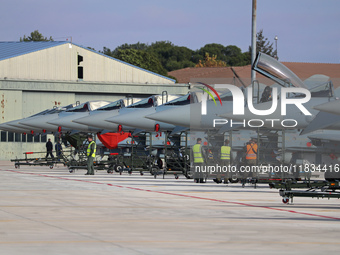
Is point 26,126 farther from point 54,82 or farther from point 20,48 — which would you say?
point 20,48

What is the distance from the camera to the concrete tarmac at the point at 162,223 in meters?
8.29

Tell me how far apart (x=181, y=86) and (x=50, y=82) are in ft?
33.1

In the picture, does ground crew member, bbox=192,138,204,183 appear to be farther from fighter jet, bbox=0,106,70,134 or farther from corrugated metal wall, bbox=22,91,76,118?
corrugated metal wall, bbox=22,91,76,118

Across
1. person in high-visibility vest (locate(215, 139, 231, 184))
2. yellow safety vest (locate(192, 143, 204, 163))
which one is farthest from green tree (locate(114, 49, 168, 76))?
person in high-visibility vest (locate(215, 139, 231, 184))

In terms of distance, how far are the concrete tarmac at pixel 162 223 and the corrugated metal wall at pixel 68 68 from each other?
105 ft

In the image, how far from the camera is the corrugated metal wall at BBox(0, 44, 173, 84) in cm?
4775

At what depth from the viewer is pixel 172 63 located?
10562 centimetres

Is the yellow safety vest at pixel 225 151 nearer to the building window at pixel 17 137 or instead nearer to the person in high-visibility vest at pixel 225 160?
the person in high-visibility vest at pixel 225 160

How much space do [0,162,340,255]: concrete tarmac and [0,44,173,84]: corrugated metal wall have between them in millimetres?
31854

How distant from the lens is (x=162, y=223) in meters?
10.7

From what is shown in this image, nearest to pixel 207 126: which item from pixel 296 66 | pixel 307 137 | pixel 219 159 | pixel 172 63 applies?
pixel 219 159

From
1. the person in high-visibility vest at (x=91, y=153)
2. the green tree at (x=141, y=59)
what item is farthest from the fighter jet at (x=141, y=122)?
A: the green tree at (x=141, y=59)

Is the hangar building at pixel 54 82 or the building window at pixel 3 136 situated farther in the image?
the building window at pixel 3 136

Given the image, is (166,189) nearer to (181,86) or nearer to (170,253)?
(170,253)
